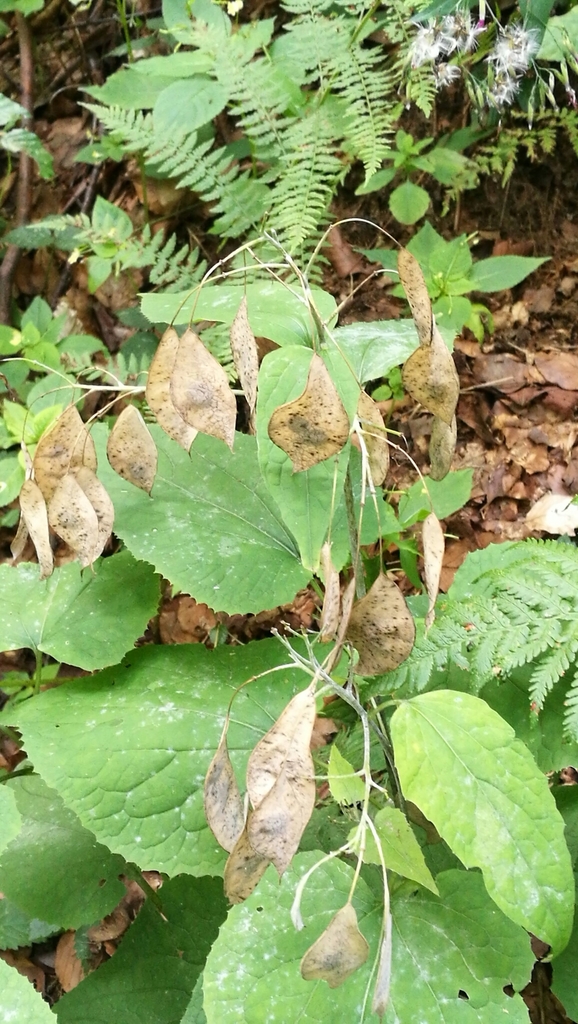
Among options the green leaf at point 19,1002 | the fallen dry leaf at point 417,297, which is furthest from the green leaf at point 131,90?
the green leaf at point 19,1002

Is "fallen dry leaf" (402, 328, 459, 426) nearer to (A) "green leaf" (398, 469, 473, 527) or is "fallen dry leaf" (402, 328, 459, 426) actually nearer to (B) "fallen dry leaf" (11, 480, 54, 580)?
(B) "fallen dry leaf" (11, 480, 54, 580)

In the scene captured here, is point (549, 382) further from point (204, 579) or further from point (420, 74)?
point (204, 579)

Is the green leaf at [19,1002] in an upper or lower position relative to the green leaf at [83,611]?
lower

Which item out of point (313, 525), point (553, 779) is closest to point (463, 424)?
point (553, 779)

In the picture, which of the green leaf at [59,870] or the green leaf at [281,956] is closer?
the green leaf at [281,956]

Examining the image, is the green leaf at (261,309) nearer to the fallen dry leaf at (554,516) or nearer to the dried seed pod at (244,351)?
the dried seed pod at (244,351)

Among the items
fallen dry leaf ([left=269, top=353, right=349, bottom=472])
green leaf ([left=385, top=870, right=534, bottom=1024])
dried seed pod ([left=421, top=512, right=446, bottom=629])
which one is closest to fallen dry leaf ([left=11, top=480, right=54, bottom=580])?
fallen dry leaf ([left=269, top=353, right=349, bottom=472])

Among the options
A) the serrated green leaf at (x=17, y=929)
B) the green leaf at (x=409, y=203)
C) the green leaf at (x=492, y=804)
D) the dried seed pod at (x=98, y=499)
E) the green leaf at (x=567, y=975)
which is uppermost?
the green leaf at (x=409, y=203)

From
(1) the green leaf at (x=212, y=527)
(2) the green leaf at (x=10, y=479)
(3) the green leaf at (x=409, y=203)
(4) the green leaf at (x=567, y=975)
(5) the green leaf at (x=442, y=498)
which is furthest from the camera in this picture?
(3) the green leaf at (x=409, y=203)
